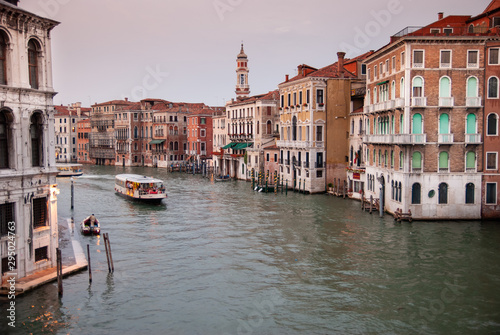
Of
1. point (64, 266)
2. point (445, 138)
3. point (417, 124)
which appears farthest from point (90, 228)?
point (445, 138)

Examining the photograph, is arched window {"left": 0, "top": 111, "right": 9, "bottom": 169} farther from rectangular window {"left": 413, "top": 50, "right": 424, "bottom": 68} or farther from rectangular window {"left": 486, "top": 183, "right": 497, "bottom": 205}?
rectangular window {"left": 486, "top": 183, "right": 497, "bottom": 205}

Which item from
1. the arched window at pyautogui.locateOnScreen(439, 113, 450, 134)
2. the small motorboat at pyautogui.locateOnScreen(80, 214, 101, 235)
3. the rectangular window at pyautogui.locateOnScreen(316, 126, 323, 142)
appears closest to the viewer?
the small motorboat at pyautogui.locateOnScreen(80, 214, 101, 235)

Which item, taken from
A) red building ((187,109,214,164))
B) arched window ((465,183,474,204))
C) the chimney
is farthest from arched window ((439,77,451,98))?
red building ((187,109,214,164))

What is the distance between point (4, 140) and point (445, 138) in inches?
808

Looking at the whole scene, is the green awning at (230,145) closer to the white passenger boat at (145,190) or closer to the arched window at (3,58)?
the white passenger boat at (145,190)

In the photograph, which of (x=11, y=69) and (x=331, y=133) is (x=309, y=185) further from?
(x=11, y=69)

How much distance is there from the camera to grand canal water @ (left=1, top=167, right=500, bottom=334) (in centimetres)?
1362

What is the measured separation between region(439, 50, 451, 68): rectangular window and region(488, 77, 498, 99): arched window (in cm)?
233

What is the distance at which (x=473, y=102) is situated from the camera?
25.6 meters

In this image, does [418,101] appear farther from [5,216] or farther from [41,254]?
[5,216]

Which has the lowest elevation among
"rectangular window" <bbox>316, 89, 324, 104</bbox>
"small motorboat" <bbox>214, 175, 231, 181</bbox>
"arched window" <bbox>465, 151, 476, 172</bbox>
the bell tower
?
"small motorboat" <bbox>214, 175, 231, 181</bbox>

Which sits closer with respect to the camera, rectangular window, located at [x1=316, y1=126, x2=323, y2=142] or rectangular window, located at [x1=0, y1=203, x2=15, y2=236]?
rectangular window, located at [x1=0, y1=203, x2=15, y2=236]

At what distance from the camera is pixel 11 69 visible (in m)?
14.5

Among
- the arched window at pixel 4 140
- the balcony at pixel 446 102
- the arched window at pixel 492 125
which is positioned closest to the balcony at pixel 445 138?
the balcony at pixel 446 102
